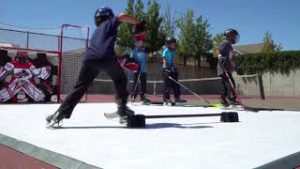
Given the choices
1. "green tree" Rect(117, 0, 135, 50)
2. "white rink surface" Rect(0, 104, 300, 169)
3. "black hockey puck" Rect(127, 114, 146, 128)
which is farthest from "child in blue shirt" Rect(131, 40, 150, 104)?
"green tree" Rect(117, 0, 135, 50)

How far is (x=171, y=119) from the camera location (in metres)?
6.44

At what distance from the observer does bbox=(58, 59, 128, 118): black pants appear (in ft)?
17.4

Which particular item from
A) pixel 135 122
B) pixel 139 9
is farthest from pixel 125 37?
pixel 135 122

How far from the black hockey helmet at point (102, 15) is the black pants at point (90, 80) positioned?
0.53 m

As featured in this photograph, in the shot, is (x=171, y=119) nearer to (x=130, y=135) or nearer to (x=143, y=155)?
(x=130, y=135)

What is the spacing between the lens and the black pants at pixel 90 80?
529cm

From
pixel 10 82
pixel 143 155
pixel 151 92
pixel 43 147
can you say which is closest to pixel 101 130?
pixel 43 147

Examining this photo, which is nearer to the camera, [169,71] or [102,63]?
[102,63]

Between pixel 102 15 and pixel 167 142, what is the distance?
206cm

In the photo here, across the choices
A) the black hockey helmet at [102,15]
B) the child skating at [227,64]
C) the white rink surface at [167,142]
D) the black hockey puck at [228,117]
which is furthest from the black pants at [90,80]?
the child skating at [227,64]

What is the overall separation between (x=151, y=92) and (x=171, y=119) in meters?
22.1

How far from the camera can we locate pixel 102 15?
212 inches

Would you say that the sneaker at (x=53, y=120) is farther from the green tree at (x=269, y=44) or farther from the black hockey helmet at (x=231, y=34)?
the green tree at (x=269, y=44)

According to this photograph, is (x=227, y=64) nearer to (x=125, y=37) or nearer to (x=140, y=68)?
(x=140, y=68)
